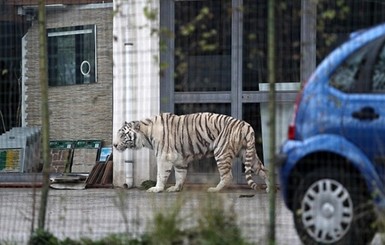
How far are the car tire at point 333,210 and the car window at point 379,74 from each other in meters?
0.72

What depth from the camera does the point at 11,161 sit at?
1489cm

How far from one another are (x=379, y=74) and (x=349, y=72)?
234 millimetres

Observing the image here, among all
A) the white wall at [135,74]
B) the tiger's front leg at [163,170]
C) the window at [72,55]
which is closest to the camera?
the white wall at [135,74]

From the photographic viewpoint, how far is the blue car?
675 cm

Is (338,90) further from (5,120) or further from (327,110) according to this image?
(5,120)

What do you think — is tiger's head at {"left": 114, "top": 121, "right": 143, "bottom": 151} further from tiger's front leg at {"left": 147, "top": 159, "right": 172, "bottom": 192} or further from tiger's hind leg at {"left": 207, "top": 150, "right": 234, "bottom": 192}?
tiger's hind leg at {"left": 207, "top": 150, "right": 234, "bottom": 192}

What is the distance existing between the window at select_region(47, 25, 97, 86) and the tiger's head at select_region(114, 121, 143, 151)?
144cm

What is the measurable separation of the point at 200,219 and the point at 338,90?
5.07ft

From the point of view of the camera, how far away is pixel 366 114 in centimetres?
689

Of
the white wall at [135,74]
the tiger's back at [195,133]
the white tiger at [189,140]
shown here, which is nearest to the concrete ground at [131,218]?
the white wall at [135,74]

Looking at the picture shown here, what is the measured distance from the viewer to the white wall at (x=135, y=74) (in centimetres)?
784

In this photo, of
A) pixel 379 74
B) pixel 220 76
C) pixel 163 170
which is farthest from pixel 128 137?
pixel 379 74

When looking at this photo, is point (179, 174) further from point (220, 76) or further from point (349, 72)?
point (349, 72)

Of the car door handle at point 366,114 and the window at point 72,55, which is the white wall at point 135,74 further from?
the car door handle at point 366,114
